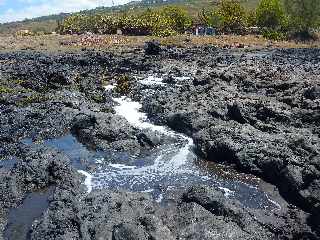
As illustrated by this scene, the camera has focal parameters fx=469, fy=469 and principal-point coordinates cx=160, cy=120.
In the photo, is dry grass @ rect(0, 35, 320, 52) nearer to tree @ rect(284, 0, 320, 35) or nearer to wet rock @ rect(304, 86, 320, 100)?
tree @ rect(284, 0, 320, 35)

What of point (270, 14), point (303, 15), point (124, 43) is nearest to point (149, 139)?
point (124, 43)

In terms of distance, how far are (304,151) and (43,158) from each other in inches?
598

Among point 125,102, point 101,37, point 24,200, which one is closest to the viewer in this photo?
point 24,200

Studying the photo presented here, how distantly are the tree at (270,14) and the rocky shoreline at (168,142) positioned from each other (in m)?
59.6

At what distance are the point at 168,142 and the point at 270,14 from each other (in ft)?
290

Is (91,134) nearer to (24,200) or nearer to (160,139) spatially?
(160,139)

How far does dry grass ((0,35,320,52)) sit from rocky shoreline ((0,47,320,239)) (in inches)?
1447

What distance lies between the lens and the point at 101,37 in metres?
104

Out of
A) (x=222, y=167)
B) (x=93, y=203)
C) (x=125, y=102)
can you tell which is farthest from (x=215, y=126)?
(x=125, y=102)

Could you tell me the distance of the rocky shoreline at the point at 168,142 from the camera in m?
19.7

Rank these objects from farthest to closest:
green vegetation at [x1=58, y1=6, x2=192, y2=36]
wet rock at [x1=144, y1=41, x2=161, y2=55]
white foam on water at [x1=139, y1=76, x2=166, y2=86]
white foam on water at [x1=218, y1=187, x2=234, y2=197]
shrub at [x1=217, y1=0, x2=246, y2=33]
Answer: shrub at [x1=217, y1=0, x2=246, y2=33], green vegetation at [x1=58, y1=6, x2=192, y2=36], wet rock at [x1=144, y1=41, x2=161, y2=55], white foam on water at [x1=139, y1=76, x2=166, y2=86], white foam on water at [x1=218, y1=187, x2=234, y2=197]

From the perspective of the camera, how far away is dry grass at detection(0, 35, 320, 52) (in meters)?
96.0

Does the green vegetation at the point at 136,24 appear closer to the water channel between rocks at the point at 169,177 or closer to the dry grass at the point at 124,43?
the dry grass at the point at 124,43

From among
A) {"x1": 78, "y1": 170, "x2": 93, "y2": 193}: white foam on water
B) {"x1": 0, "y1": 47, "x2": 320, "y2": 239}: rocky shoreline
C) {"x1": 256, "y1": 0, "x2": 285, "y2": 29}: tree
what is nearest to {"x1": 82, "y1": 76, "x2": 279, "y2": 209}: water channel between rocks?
{"x1": 78, "y1": 170, "x2": 93, "y2": 193}: white foam on water
